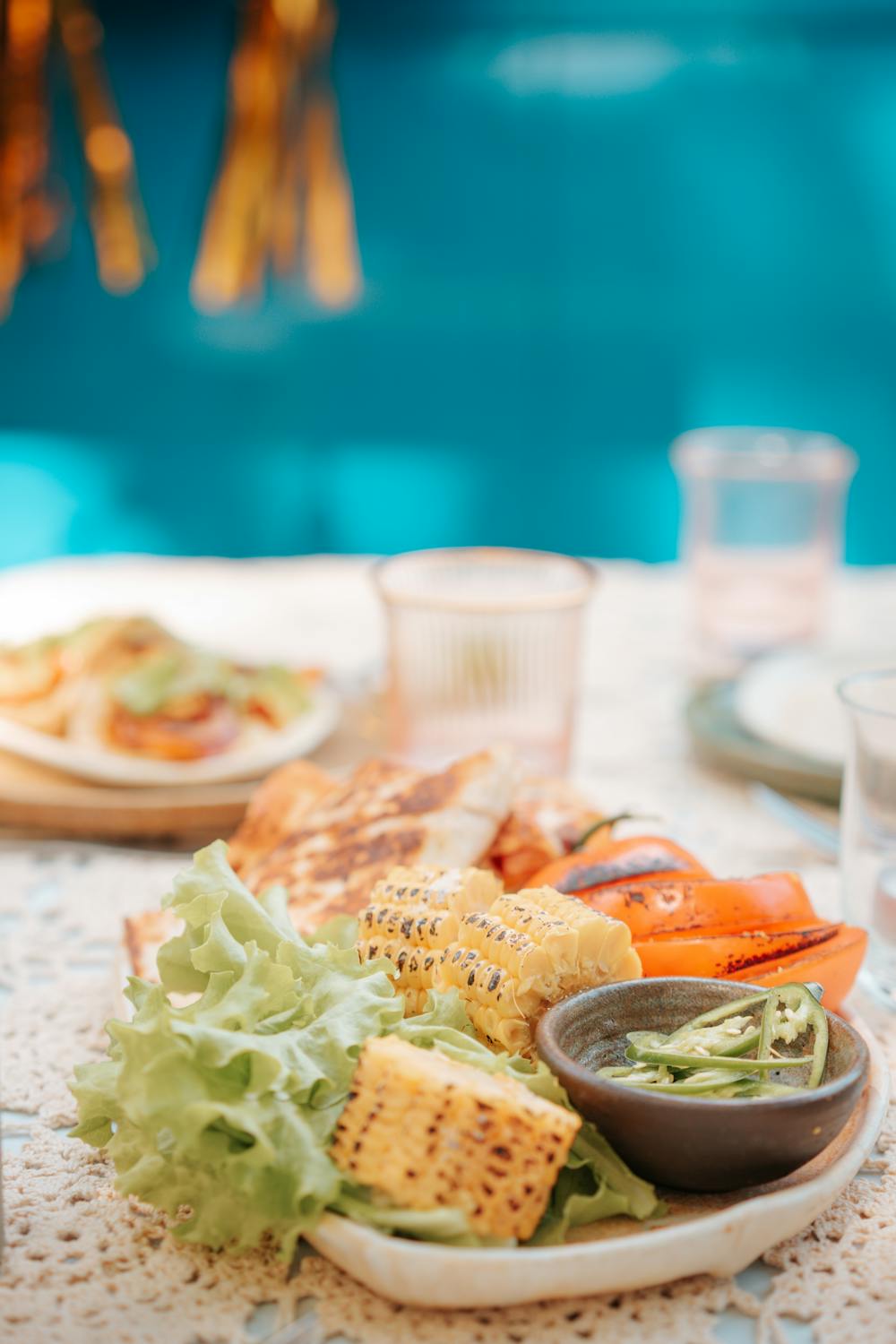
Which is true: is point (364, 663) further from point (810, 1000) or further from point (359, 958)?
point (810, 1000)

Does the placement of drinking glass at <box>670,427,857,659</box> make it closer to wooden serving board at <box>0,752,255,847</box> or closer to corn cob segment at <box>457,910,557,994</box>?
wooden serving board at <box>0,752,255,847</box>

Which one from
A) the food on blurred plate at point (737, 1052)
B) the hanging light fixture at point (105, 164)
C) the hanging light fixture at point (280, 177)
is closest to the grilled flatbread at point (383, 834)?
the food on blurred plate at point (737, 1052)

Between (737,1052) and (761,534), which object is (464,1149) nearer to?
(737,1052)

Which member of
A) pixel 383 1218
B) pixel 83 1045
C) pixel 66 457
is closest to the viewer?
pixel 383 1218

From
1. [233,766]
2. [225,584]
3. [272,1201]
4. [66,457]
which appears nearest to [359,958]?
[272,1201]

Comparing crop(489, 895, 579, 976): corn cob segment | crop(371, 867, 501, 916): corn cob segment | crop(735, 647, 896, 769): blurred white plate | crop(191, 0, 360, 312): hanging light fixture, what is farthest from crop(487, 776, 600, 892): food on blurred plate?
crop(191, 0, 360, 312): hanging light fixture
